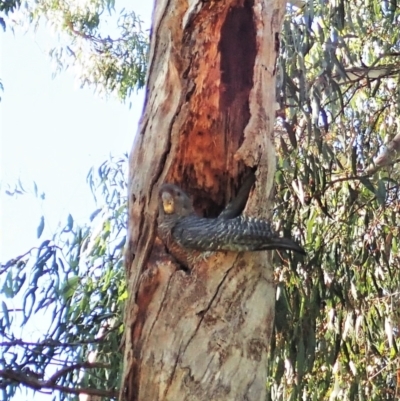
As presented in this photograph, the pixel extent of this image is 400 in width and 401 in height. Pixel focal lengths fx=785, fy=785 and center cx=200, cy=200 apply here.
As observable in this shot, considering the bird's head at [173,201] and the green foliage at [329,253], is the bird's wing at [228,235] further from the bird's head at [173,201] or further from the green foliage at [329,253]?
the green foliage at [329,253]

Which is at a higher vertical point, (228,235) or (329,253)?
(329,253)

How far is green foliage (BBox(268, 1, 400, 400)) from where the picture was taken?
123 inches

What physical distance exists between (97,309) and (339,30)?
64.0 inches

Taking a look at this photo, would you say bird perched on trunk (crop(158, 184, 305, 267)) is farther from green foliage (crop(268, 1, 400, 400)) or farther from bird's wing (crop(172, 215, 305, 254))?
green foliage (crop(268, 1, 400, 400))

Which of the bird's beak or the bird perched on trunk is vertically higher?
the bird's beak

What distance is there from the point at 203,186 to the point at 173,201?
0.18 m

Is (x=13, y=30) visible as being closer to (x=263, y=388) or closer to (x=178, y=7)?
(x=178, y=7)

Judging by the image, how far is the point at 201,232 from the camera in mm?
1939

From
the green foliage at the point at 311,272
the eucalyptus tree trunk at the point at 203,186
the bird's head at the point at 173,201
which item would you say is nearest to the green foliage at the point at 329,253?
the green foliage at the point at 311,272

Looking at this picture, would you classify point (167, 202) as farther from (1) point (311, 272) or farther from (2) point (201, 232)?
(1) point (311, 272)

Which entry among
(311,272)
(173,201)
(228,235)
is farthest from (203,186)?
(311,272)

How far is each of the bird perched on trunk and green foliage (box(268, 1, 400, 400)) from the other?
1.11 m

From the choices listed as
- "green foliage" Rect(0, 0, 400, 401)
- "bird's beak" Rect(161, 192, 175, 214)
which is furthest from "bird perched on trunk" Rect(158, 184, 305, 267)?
"green foliage" Rect(0, 0, 400, 401)

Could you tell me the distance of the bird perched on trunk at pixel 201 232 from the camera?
189 centimetres
